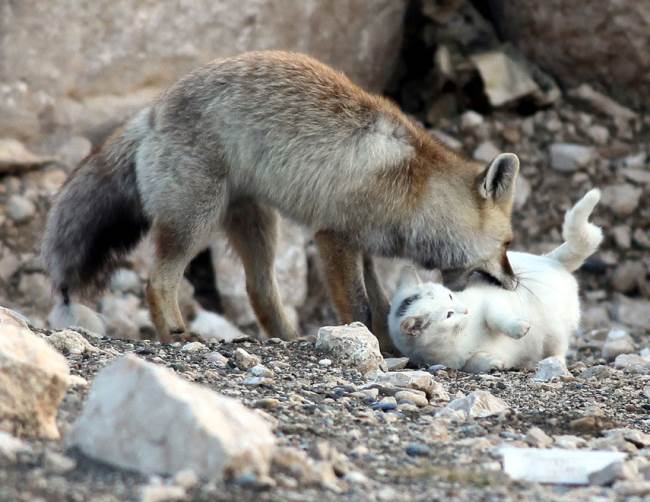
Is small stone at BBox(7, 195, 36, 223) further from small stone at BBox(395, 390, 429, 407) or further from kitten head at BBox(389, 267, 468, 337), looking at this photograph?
small stone at BBox(395, 390, 429, 407)

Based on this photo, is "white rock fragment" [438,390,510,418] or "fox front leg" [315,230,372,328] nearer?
"white rock fragment" [438,390,510,418]

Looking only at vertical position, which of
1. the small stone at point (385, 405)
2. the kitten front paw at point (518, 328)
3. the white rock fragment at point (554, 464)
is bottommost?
the kitten front paw at point (518, 328)

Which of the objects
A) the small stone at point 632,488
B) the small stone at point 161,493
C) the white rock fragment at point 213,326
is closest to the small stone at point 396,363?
the small stone at point 632,488

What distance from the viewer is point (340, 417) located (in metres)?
5.50

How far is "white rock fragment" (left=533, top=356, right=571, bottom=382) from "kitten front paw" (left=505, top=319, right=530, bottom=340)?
270 mm

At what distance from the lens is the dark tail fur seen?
27.5 feet

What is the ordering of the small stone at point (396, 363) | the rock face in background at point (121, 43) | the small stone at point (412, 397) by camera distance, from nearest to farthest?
the small stone at point (412, 397) → the small stone at point (396, 363) → the rock face in background at point (121, 43)

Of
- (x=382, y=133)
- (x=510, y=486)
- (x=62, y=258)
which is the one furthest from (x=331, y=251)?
(x=510, y=486)

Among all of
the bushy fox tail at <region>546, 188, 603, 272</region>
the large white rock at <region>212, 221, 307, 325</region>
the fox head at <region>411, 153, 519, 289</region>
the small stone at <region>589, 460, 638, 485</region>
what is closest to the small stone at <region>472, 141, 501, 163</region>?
the large white rock at <region>212, 221, 307, 325</region>

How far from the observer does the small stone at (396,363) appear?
24.8 feet

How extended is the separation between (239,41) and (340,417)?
685 cm

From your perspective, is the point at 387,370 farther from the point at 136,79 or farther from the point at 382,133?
the point at 136,79

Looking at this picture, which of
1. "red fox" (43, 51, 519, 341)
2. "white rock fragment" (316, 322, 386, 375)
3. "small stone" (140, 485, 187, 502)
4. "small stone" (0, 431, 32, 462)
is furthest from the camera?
"red fox" (43, 51, 519, 341)

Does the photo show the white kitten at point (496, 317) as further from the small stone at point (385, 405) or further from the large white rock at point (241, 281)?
the large white rock at point (241, 281)
